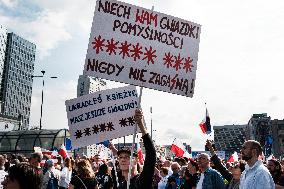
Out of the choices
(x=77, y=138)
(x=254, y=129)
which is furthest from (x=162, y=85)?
(x=254, y=129)

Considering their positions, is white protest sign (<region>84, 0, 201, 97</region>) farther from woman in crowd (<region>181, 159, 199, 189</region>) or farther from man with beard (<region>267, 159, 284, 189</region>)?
man with beard (<region>267, 159, 284, 189</region>)

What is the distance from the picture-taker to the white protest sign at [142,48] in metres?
5.19

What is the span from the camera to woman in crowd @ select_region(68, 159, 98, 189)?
6621 millimetres

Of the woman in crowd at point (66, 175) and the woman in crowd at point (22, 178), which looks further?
the woman in crowd at point (66, 175)

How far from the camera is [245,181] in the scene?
5.80m

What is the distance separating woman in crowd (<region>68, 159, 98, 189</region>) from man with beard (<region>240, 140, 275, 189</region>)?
8.55 ft

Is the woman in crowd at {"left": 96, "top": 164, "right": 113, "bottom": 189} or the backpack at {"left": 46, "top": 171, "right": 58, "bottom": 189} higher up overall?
the woman in crowd at {"left": 96, "top": 164, "right": 113, "bottom": 189}

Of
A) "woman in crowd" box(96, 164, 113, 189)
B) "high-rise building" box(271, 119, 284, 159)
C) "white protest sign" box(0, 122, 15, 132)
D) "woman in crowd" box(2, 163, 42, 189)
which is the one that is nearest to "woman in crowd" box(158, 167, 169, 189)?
"woman in crowd" box(96, 164, 113, 189)

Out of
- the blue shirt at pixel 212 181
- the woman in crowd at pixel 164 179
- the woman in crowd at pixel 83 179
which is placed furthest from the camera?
the woman in crowd at pixel 164 179

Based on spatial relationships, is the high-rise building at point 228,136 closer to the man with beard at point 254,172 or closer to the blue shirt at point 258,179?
the man with beard at point 254,172

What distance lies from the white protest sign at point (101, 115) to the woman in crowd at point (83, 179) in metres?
0.63

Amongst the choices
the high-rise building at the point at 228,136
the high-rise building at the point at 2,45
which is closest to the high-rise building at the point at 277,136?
the high-rise building at the point at 228,136

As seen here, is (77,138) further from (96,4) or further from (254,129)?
(254,129)

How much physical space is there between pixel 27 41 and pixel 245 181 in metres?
192
